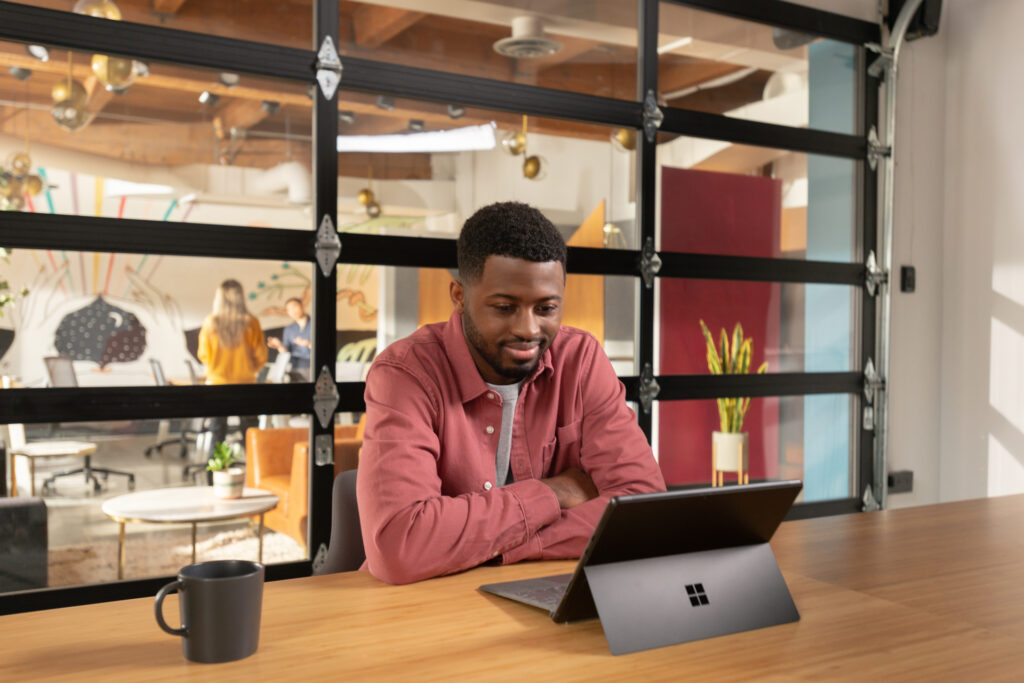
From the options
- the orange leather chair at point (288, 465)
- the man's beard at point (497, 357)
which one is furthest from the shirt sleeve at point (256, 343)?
the man's beard at point (497, 357)

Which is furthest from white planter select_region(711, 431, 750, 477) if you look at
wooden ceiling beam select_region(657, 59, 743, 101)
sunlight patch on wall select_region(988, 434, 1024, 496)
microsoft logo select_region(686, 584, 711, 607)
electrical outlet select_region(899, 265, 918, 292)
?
microsoft logo select_region(686, 584, 711, 607)

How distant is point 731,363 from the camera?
12.6 ft

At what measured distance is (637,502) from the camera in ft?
3.38

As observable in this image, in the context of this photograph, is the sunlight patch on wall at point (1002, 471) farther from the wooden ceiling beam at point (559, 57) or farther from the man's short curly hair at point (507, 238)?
the man's short curly hair at point (507, 238)

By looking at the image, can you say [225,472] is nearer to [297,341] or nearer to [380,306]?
[297,341]

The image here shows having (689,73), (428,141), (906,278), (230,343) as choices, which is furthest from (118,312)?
(906,278)

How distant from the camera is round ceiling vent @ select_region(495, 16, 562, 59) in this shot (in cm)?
329

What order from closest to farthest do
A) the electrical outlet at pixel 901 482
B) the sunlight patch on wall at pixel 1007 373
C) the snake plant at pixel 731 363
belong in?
the snake plant at pixel 731 363
the sunlight patch on wall at pixel 1007 373
the electrical outlet at pixel 901 482

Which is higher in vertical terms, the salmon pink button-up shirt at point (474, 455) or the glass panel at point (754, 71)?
the glass panel at point (754, 71)

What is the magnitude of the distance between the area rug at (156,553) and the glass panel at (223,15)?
61.0 inches

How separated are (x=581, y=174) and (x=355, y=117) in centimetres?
90

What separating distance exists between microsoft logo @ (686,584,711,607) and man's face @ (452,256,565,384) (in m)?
0.71

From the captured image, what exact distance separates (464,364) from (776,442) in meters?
2.53

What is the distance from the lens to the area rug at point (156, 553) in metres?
2.65
